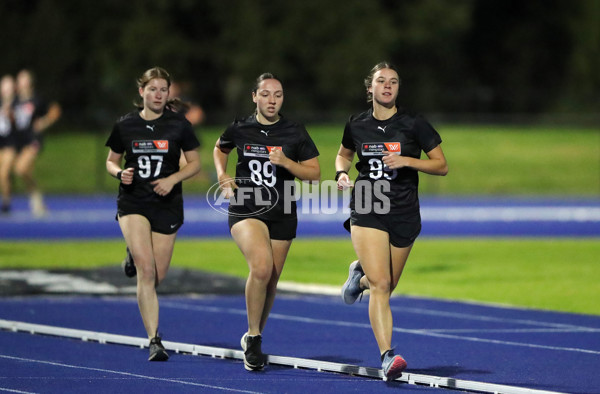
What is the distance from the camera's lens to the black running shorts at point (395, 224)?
861cm

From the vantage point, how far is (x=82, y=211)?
26.0m

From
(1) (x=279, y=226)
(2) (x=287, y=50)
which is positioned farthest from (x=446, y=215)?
(2) (x=287, y=50)

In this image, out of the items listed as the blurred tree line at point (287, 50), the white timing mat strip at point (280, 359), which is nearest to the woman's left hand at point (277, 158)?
the white timing mat strip at point (280, 359)

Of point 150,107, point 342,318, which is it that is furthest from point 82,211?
point 150,107

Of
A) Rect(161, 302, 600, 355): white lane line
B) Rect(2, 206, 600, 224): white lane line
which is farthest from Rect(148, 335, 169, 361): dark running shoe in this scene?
Rect(2, 206, 600, 224): white lane line

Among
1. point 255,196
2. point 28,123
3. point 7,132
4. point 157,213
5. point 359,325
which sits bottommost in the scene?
point 359,325

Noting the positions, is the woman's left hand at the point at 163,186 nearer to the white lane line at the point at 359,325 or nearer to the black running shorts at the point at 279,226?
the black running shorts at the point at 279,226

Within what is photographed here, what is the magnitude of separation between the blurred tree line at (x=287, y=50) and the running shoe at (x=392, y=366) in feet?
113

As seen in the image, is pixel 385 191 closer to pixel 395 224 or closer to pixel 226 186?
pixel 395 224

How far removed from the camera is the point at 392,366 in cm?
823

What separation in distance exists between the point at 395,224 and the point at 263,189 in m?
1.08

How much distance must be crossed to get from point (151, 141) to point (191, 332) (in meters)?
2.38

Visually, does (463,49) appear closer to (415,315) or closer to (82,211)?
Result: (82,211)

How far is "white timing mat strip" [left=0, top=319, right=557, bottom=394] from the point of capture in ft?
26.8
